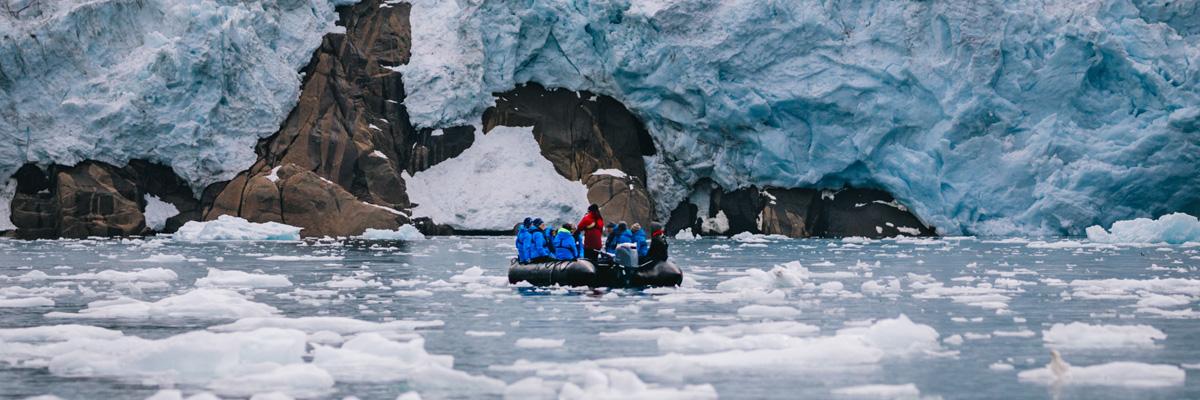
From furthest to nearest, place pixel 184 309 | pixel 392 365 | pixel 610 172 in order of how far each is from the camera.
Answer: pixel 610 172
pixel 184 309
pixel 392 365

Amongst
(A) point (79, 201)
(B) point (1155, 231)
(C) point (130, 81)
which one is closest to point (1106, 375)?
(B) point (1155, 231)

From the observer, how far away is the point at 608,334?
495 inches

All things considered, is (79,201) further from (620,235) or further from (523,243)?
(620,235)

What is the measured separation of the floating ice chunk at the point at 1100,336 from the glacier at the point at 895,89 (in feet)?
85.8

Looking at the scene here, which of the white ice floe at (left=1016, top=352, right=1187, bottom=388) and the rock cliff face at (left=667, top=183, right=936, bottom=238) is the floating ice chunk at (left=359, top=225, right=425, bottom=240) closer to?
the rock cliff face at (left=667, top=183, right=936, bottom=238)

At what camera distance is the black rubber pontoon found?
750 inches

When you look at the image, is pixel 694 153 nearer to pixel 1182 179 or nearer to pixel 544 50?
pixel 544 50

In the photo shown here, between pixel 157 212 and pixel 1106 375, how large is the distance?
126 ft

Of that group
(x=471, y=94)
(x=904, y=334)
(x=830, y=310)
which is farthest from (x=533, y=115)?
(x=904, y=334)

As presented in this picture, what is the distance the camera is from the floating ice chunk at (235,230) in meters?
39.8

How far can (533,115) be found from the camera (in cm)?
4731

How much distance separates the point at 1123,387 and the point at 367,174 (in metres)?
37.1

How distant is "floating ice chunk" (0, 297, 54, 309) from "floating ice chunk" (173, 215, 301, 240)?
2368cm

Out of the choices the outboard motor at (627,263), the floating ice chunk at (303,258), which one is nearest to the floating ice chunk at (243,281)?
the outboard motor at (627,263)
